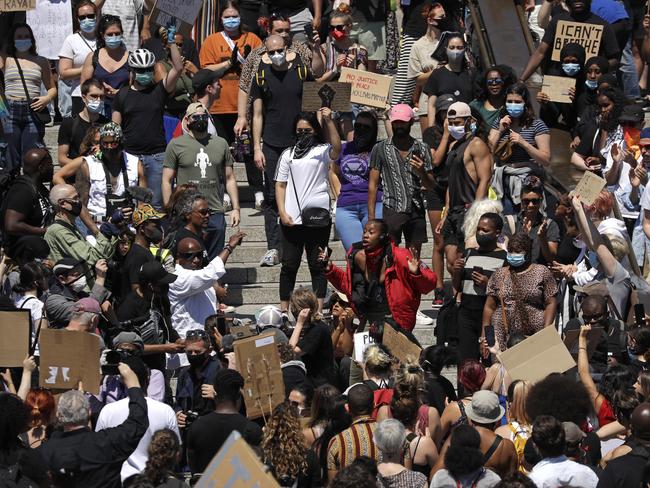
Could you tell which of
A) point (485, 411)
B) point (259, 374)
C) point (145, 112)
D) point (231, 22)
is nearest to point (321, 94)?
point (145, 112)

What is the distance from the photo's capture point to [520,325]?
12.3 meters

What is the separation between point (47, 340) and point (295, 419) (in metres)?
2.02

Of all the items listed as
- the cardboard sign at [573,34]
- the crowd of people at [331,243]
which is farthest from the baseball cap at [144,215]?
the cardboard sign at [573,34]

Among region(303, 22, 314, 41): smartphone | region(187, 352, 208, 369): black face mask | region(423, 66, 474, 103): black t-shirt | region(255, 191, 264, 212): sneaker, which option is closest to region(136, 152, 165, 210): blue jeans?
region(255, 191, 264, 212): sneaker

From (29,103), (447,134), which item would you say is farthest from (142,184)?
(447,134)

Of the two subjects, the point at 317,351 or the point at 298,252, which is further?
the point at 298,252

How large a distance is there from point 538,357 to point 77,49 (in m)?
7.42

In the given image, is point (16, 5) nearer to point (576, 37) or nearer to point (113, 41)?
point (113, 41)

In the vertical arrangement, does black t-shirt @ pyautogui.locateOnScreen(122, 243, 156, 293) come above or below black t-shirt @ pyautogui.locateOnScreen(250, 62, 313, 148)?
below

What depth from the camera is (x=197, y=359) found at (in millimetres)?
11273

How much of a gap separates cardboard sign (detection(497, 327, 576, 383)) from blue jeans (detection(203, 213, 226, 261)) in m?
4.06

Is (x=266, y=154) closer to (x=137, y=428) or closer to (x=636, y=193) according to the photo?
(x=636, y=193)

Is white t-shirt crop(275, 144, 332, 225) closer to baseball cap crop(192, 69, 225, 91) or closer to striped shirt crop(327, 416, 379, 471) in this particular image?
baseball cap crop(192, 69, 225, 91)

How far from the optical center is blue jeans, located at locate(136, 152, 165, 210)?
1486cm
